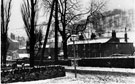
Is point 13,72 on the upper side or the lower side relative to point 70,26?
lower

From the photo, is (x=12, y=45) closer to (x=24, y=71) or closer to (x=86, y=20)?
(x=86, y=20)

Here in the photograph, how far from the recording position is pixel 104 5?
40.3 meters

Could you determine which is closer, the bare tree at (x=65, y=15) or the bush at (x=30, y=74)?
the bush at (x=30, y=74)

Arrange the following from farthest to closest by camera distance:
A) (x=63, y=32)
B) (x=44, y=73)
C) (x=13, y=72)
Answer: (x=63, y=32)
(x=44, y=73)
(x=13, y=72)

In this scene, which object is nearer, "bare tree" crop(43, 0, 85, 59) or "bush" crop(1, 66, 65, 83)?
"bush" crop(1, 66, 65, 83)

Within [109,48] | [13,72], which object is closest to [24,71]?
[13,72]

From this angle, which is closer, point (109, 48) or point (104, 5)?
point (104, 5)

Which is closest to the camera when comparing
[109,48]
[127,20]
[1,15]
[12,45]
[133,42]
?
[1,15]

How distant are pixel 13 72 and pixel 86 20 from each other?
27.8 metres

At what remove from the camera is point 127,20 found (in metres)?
82.9

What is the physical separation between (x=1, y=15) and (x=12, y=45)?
89.8 m

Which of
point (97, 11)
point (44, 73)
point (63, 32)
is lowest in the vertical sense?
point (44, 73)

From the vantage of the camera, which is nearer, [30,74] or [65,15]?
[30,74]

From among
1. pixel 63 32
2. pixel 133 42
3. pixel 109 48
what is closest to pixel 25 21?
pixel 63 32
